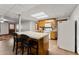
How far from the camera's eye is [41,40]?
2285 millimetres

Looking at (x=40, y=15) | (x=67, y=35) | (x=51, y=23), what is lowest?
(x=67, y=35)

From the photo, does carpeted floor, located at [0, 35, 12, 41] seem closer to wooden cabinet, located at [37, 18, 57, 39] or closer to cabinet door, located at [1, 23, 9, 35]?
cabinet door, located at [1, 23, 9, 35]

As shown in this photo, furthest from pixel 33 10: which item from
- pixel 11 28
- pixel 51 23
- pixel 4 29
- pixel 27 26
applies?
pixel 4 29

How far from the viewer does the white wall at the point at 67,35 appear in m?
2.23

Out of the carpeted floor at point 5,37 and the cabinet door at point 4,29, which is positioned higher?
the cabinet door at point 4,29

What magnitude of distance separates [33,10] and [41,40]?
2.10 ft

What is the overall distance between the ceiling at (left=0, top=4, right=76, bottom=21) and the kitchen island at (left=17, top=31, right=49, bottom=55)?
1.16 ft

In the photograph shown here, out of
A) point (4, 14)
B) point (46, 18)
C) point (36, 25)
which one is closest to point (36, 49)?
point (36, 25)

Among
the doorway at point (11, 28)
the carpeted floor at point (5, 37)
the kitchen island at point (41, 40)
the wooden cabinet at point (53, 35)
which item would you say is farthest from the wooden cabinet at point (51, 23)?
the carpeted floor at point (5, 37)

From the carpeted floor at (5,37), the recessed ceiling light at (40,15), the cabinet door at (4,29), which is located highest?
the recessed ceiling light at (40,15)

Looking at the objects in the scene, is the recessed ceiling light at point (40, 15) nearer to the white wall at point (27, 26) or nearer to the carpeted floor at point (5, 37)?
the white wall at point (27, 26)

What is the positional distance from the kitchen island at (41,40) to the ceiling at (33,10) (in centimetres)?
35

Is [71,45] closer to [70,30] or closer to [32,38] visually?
[70,30]

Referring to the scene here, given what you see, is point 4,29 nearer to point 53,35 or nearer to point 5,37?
point 5,37
